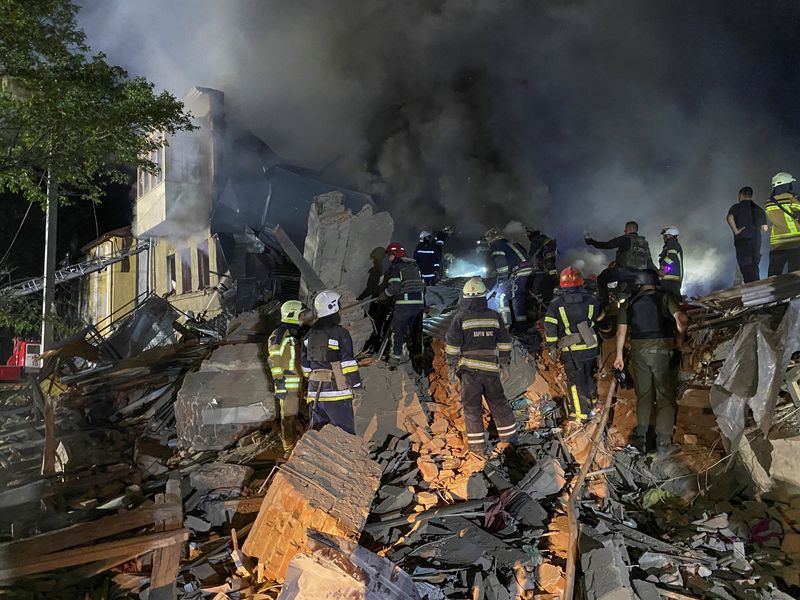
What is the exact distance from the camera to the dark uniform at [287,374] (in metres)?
5.70

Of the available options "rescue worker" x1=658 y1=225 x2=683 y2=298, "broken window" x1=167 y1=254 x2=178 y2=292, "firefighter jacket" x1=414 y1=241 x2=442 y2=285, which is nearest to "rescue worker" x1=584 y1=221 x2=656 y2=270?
"rescue worker" x1=658 y1=225 x2=683 y2=298

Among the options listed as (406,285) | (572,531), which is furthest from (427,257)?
(572,531)

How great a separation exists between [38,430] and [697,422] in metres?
8.71

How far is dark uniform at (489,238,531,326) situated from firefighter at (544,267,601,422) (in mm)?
2617

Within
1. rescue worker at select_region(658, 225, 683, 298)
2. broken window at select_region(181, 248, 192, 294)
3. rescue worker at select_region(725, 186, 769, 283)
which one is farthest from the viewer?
broken window at select_region(181, 248, 192, 294)

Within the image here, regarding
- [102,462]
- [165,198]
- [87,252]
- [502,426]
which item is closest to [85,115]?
[102,462]

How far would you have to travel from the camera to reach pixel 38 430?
7.09 metres

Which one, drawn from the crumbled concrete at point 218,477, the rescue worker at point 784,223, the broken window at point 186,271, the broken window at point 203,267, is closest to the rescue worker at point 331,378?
the crumbled concrete at point 218,477

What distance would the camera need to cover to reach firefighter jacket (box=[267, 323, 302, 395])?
18.7 ft

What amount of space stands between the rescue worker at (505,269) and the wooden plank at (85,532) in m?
5.88

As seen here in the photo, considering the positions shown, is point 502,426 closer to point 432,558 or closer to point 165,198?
point 432,558

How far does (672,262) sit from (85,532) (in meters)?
7.21

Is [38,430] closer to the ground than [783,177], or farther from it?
closer to the ground

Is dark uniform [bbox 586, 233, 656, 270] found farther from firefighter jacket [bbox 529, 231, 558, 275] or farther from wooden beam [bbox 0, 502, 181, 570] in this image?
wooden beam [bbox 0, 502, 181, 570]
